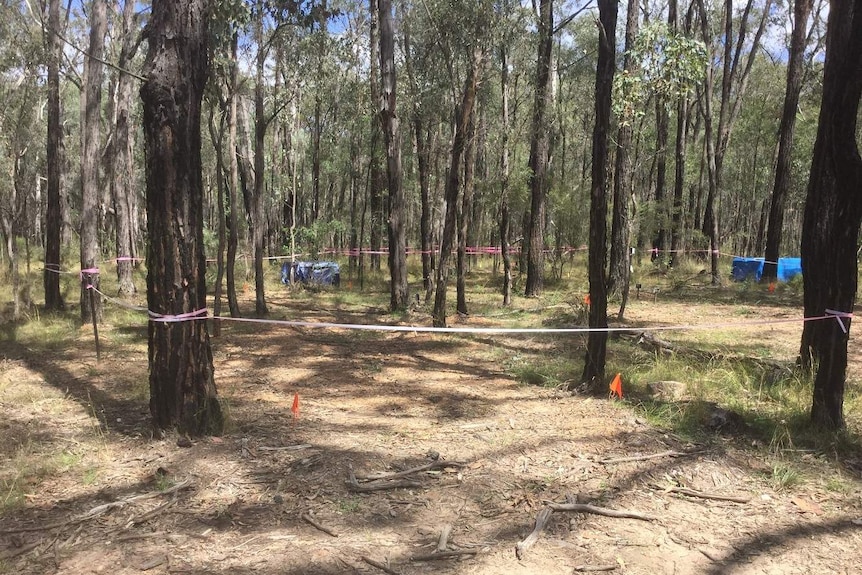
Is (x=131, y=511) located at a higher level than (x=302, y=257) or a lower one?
lower

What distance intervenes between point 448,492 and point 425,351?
5254mm

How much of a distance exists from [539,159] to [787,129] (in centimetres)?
674

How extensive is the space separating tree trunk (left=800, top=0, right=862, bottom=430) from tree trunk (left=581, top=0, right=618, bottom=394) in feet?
5.93

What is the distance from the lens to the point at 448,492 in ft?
12.5

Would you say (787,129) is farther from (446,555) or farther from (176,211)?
(446,555)

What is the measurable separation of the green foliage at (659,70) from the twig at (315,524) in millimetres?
7788

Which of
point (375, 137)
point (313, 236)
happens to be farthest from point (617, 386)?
point (375, 137)

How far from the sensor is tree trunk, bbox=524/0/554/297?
45.8ft

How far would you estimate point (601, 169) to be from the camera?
19.0 feet

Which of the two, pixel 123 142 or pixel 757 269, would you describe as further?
pixel 757 269

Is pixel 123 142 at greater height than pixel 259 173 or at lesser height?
greater

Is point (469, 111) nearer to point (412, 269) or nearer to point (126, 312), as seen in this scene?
point (126, 312)

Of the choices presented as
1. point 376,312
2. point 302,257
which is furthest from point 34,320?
point 302,257

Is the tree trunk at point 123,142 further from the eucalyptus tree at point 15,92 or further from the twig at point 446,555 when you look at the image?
the twig at point 446,555
